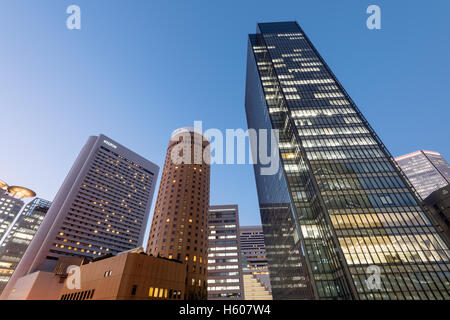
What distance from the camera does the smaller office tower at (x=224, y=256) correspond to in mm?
104188

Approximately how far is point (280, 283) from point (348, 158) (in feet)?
130

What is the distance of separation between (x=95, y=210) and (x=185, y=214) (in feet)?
232

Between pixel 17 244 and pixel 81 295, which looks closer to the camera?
pixel 81 295

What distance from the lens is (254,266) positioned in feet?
547

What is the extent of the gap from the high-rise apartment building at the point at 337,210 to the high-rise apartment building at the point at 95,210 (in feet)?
328

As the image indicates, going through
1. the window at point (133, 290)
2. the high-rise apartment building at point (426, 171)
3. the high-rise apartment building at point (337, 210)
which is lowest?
the window at point (133, 290)

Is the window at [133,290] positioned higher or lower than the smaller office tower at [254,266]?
lower

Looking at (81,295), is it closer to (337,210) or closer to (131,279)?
(131,279)

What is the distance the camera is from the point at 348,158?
5528 cm

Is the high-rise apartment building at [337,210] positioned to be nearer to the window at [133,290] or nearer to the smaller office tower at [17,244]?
the window at [133,290]

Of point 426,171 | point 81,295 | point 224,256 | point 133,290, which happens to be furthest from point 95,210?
point 426,171

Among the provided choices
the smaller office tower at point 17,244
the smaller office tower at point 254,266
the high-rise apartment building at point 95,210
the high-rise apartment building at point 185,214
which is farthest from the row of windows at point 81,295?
the smaller office tower at point 17,244

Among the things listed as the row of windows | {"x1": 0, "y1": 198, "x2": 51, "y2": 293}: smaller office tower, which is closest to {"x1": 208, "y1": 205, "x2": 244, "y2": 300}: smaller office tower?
the row of windows
